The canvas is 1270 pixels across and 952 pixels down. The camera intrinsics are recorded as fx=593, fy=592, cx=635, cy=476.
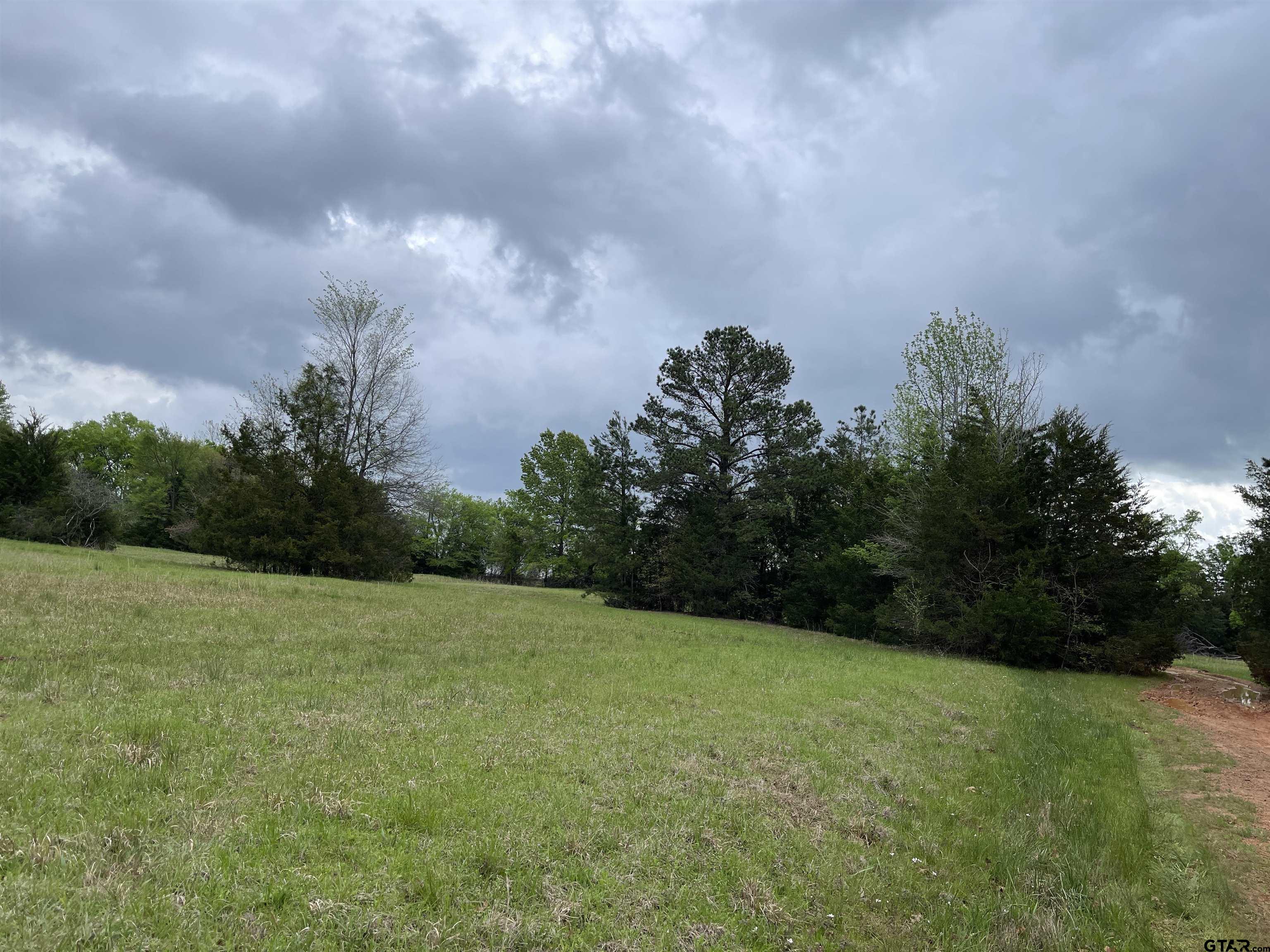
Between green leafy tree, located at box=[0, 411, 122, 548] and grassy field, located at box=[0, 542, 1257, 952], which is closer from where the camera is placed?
grassy field, located at box=[0, 542, 1257, 952]

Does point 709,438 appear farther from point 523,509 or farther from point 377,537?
point 523,509

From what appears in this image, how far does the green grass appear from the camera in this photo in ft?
83.5

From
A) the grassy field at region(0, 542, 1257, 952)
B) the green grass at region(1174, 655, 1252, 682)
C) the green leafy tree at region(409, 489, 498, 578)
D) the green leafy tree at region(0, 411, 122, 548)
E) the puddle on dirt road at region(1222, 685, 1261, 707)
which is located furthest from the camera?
the green leafy tree at region(409, 489, 498, 578)

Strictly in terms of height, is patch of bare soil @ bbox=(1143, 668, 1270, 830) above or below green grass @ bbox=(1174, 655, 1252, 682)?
above

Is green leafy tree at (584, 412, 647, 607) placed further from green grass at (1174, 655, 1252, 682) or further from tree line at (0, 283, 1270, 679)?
green grass at (1174, 655, 1252, 682)

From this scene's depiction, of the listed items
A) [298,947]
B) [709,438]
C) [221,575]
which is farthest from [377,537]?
[298,947]

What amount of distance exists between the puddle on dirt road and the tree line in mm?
700

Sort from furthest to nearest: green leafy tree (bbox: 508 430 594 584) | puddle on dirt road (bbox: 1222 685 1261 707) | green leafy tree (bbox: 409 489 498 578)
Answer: green leafy tree (bbox: 409 489 498 578), green leafy tree (bbox: 508 430 594 584), puddle on dirt road (bbox: 1222 685 1261 707)

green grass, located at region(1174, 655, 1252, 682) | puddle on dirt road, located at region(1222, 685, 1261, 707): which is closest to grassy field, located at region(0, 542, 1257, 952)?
puddle on dirt road, located at region(1222, 685, 1261, 707)

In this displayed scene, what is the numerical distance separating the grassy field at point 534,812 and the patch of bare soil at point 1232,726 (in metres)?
0.42

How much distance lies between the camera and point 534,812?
15.1 feet

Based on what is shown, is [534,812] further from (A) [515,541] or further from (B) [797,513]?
(A) [515,541]

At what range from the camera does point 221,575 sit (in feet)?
65.2

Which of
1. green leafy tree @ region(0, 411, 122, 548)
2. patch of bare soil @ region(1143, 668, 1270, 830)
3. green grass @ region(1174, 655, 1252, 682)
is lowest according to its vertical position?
green grass @ region(1174, 655, 1252, 682)
